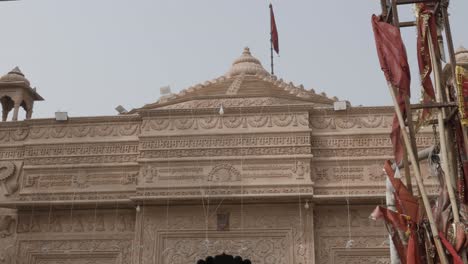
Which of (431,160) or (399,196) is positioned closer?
(399,196)

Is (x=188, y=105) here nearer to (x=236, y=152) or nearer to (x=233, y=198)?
(x=236, y=152)

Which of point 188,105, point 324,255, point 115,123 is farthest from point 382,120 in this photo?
point 115,123

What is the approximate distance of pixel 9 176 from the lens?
10.9 m

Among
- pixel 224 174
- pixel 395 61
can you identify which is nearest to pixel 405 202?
pixel 395 61

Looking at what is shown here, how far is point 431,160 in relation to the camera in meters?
4.98

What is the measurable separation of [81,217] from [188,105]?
2980 millimetres

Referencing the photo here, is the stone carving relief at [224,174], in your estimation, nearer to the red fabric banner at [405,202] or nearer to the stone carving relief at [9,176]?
the stone carving relief at [9,176]

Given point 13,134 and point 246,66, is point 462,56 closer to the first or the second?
point 246,66

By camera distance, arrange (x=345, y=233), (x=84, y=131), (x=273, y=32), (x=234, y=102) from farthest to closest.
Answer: (x=273, y=32) < (x=234, y=102) < (x=84, y=131) < (x=345, y=233)

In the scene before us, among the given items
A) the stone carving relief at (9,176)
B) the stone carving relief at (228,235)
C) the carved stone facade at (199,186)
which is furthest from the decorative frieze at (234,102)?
the stone carving relief at (9,176)

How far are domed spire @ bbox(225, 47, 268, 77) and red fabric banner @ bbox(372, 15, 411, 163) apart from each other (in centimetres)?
910

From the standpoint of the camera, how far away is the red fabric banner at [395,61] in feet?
15.5

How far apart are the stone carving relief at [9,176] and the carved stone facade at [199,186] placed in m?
0.02

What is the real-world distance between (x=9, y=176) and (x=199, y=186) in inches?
142
